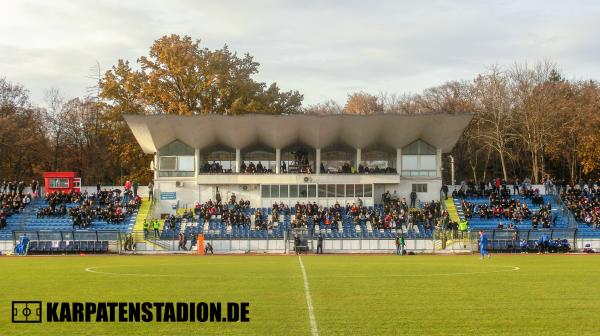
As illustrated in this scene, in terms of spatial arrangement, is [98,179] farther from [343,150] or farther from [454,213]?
[454,213]

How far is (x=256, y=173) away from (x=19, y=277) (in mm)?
40351

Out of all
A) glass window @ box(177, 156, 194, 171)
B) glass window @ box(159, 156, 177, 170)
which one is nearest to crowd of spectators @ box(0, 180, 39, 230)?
glass window @ box(159, 156, 177, 170)

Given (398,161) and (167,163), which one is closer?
(167,163)

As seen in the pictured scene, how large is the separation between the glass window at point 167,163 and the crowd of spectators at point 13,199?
34.2 feet

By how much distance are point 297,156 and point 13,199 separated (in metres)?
22.9

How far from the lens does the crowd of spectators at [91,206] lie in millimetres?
61469

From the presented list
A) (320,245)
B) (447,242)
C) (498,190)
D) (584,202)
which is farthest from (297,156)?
(584,202)

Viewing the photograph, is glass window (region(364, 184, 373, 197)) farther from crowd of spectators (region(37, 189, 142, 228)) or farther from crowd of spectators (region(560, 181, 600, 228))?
crowd of spectators (region(37, 189, 142, 228))

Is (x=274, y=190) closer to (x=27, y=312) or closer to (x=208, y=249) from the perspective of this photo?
(x=208, y=249)

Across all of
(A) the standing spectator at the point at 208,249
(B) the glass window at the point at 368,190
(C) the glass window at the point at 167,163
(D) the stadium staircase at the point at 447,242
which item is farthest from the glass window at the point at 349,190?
(A) the standing spectator at the point at 208,249

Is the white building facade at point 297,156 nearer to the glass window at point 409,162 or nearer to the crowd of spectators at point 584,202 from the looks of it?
the glass window at point 409,162

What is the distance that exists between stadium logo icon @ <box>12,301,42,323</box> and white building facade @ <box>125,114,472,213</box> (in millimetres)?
45511

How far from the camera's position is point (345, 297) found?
19375 mm

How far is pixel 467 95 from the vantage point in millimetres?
95062
